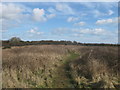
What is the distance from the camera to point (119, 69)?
9.74 m

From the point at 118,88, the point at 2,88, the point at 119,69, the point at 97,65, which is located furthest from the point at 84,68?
the point at 2,88

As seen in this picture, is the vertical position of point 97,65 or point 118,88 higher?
point 97,65

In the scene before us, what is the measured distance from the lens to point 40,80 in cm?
848

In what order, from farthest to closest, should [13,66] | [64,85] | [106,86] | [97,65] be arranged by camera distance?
[13,66] < [97,65] < [64,85] < [106,86]

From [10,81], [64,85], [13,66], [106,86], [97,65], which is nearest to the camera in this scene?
[106,86]

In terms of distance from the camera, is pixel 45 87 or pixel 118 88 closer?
pixel 118 88

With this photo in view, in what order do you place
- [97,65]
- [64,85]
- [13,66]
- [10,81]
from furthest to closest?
[13,66]
[97,65]
[64,85]
[10,81]

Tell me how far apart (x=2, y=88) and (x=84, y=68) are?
17.4 ft

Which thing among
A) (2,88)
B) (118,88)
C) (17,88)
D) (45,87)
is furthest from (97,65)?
(2,88)

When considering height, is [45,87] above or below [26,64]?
below

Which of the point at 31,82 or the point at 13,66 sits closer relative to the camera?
the point at 31,82

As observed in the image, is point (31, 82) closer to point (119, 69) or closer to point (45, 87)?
point (45, 87)

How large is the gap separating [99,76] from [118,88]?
5.02 feet

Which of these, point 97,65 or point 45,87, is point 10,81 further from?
point 97,65
